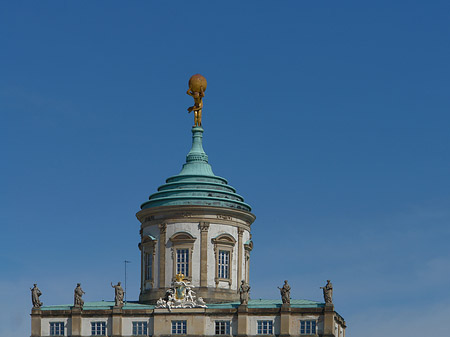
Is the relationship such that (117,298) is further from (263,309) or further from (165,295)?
(263,309)

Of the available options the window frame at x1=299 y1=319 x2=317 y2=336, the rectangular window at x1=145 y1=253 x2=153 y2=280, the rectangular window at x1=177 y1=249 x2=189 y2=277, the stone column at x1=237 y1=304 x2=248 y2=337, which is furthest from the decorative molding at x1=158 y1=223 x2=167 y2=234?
the window frame at x1=299 y1=319 x2=317 y2=336

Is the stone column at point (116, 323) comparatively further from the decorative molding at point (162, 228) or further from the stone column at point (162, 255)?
the decorative molding at point (162, 228)

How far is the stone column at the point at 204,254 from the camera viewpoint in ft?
420

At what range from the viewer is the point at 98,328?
126 metres

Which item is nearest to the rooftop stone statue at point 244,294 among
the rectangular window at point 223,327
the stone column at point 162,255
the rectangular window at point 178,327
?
the rectangular window at point 223,327

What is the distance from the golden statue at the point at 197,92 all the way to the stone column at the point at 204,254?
474 inches

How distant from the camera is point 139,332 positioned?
125312 millimetres

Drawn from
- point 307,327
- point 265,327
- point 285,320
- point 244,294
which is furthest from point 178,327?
point 307,327

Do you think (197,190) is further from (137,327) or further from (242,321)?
(137,327)

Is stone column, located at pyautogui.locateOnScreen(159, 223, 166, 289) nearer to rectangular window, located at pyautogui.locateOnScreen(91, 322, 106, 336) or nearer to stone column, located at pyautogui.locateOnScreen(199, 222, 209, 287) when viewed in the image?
stone column, located at pyautogui.locateOnScreen(199, 222, 209, 287)

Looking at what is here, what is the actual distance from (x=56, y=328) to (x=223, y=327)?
15.0 metres

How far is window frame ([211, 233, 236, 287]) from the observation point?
129000mm

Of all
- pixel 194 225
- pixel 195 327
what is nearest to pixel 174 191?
pixel 194 225

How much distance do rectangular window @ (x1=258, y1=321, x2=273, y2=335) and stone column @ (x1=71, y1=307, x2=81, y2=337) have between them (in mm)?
16040
